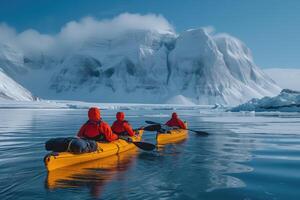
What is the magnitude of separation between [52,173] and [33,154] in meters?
3.78

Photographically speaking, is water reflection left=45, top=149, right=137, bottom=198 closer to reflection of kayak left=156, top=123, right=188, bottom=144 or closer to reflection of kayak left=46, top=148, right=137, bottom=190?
reflection of kayak left=46, top=148, right=137, bottom=190

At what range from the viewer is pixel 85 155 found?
1150 cm

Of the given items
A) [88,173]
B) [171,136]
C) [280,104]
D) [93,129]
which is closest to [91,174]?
[88,173]

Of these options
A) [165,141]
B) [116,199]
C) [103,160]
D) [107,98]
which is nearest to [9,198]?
[116,199]

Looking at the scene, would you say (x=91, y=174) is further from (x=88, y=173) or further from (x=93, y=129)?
(x=93, y=129)

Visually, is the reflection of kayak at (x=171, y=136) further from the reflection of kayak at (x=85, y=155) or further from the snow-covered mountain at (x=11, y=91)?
the snow-covered mountain at (x=11, y=91)

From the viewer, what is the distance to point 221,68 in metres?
188

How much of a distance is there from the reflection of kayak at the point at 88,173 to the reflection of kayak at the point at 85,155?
0.43 ft

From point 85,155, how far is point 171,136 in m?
7.67

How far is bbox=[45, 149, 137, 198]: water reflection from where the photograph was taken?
8.87 metres

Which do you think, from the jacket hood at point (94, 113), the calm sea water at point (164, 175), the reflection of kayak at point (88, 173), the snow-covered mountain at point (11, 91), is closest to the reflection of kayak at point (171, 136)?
the calm sea water at point (164, 175)

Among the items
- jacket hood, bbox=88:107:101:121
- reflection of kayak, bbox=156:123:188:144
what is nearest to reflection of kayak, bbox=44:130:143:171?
jacket hood, bbox=88:107:101:121

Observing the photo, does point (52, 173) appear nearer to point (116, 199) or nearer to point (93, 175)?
point (93, 175)

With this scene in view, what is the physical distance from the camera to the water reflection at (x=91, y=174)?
29.1 ft
